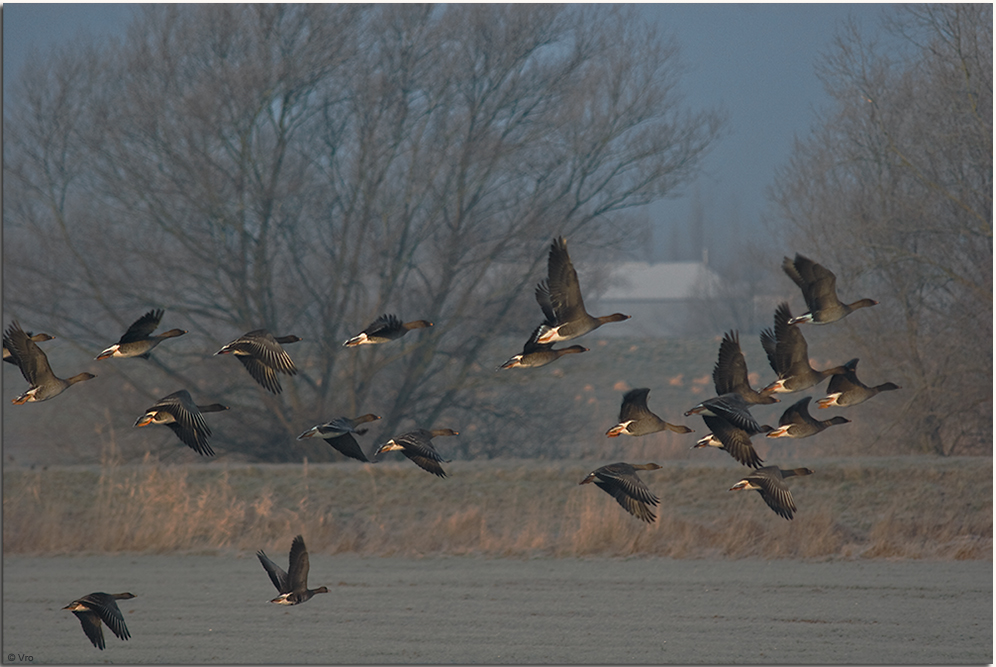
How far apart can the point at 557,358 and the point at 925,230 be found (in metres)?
15.9

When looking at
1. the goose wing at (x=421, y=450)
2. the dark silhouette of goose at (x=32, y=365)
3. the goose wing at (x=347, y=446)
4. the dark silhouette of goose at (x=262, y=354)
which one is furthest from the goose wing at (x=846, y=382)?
the dark silhouette of goose at (x=32, y=365)

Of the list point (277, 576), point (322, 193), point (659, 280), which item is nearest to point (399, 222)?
point (322, 193)

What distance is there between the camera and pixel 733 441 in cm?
355

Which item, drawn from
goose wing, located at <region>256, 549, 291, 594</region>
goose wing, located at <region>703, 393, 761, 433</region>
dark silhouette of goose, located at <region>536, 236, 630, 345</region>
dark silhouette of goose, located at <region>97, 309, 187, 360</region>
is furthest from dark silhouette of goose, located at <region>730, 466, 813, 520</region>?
dark silhouette of goose, located at <region>97, 309, 187, 360</region>

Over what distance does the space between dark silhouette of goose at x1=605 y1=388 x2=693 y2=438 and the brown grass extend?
11357 millimetres

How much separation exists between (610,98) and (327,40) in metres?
5.90

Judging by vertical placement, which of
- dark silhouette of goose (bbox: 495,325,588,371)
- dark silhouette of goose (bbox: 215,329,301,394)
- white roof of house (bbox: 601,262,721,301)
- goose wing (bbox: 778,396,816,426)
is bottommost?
goose wing (bbox: 778,396,816,426)

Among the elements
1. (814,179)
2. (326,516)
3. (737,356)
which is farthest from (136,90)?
(737,356)

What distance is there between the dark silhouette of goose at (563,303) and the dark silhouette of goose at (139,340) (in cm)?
128

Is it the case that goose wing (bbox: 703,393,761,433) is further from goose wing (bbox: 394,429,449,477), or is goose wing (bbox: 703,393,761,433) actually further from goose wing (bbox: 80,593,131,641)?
goose wing (bbox: 80,593,131,641)

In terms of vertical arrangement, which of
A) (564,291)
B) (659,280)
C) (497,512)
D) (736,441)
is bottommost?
(497,512)

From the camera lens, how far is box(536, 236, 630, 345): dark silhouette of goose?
3656 millimetres

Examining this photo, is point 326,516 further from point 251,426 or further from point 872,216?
point 872,216

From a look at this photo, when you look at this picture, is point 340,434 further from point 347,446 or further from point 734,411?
point 734,411
